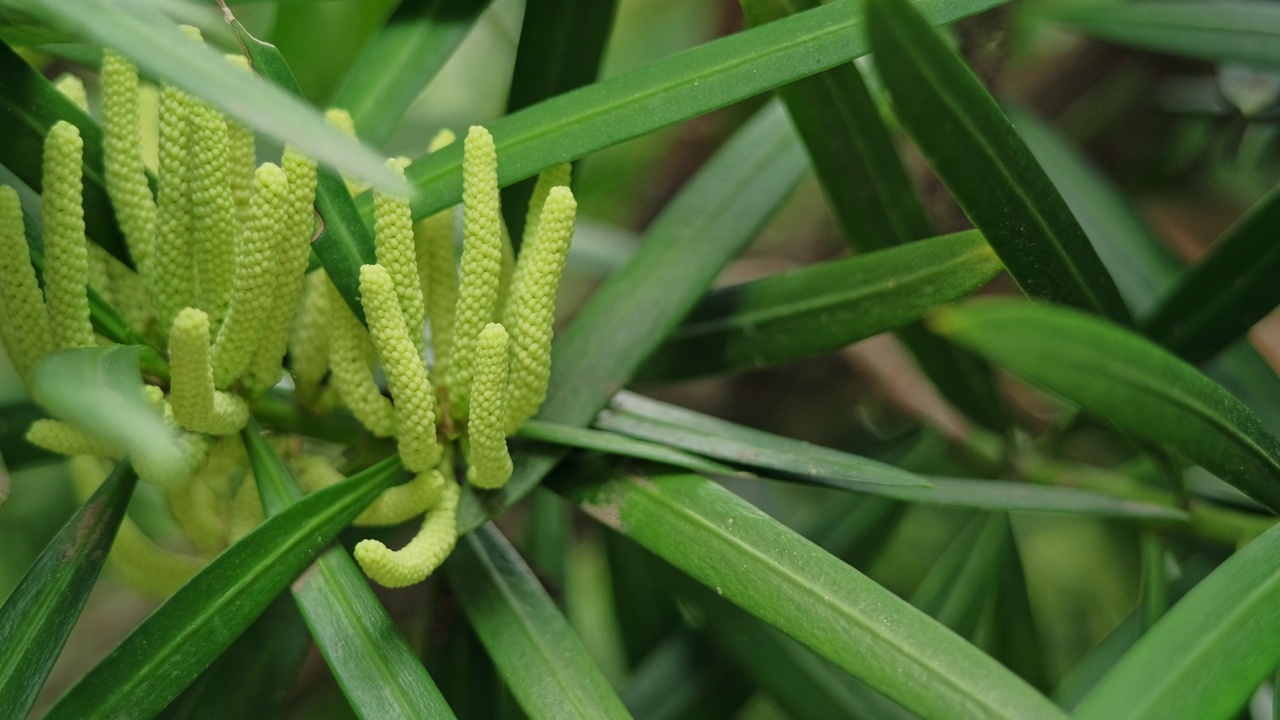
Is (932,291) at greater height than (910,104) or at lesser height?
lesser

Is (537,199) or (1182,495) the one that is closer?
(537,199)

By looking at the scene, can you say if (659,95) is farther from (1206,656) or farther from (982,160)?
(1206,656)

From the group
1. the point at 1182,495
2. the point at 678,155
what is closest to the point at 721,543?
the point at 1182,495

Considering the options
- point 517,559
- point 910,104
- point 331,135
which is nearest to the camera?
point 331,135

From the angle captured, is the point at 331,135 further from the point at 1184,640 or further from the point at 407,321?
the point at 1184,640

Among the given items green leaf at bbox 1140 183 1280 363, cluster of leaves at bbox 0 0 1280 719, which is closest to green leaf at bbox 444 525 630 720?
cluster of leaves at bbox 0 0 1280 719

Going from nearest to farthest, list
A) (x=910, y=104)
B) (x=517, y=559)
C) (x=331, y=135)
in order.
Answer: (x=331, y=135) < (x=910, y=104) < (x=517, y=559)
